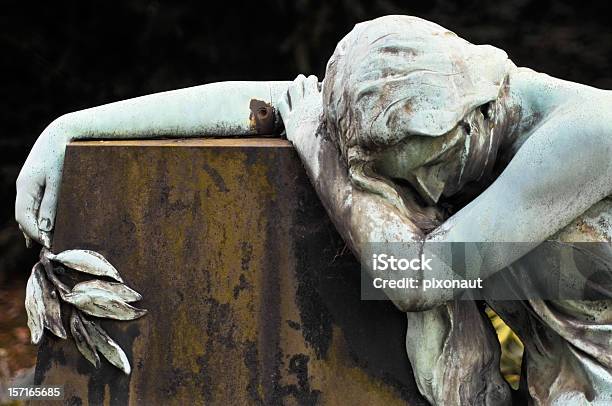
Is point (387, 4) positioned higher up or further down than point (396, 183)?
higher up

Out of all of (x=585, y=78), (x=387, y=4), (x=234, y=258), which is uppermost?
(x=387, y=4)

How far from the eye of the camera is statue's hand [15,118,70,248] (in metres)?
2.26

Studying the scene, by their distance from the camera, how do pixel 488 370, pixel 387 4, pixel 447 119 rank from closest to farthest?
1. pixel 447 119
2. pixel 488 370
3. pixel 387 4

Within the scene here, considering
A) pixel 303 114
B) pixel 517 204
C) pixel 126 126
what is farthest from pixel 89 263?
pixel 517 204

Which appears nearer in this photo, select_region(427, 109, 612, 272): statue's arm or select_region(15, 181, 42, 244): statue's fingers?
select_region(427, 109, 612, 272): statue's arm

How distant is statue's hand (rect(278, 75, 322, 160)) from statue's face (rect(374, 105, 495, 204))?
21cm

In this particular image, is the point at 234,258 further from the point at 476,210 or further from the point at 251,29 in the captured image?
the point at 251,29

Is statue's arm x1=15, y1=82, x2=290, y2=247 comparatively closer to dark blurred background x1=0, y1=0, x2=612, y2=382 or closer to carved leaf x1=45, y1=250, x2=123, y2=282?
carved leaf x1=45, y1=250, x2=123, y2=282

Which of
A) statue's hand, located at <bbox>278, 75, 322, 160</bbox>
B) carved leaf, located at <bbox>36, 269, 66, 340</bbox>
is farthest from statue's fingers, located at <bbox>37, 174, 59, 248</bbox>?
statue's hand, located at <bbox>278, 75, 322, 160</bbox>

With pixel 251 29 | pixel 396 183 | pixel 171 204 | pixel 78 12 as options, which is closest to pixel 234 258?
pixel 171 204

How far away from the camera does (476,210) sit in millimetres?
1893

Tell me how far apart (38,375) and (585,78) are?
130 inches

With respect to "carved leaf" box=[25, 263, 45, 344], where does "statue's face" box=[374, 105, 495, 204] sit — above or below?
above

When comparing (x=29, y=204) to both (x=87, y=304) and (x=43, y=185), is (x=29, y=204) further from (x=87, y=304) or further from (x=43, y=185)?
(x=87, y=304)
